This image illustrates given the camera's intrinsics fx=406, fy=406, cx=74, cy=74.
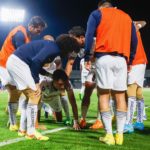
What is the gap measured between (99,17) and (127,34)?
0.45m

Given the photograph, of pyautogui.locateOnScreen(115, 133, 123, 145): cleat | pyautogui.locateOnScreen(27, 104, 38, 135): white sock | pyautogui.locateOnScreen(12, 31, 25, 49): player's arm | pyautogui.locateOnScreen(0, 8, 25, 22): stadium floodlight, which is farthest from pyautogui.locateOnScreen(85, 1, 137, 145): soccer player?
pyautogui.locateOnScreen(0, 8, 25, 22): stadium floodlight

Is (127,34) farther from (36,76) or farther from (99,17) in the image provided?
(36,76)

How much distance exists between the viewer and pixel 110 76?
5.33 meters

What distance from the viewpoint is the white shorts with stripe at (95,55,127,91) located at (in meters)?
5.32

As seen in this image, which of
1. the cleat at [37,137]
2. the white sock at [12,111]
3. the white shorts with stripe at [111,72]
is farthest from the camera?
the white sock at [12,111]

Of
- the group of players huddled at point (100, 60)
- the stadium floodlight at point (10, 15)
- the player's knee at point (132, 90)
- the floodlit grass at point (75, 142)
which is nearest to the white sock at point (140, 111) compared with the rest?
the floodlit grass at point (75, 142)

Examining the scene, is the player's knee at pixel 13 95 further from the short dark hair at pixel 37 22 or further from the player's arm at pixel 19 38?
the short dark hair at pixel 37 22

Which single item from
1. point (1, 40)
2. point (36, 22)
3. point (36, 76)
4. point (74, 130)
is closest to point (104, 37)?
point (36, 76)

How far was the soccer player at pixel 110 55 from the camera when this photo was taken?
5.34 m

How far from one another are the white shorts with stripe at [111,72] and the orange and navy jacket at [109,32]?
89 millimetres

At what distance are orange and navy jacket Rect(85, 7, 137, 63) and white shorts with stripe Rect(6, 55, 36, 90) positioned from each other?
0.90 meters

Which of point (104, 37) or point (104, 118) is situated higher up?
point (104, 37)

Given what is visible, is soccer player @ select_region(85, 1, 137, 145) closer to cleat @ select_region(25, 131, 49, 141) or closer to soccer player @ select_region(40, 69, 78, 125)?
cleat @ select_region(25, 131, 49, 141)

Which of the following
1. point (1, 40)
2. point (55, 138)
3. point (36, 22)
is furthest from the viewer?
point (1, 40)
